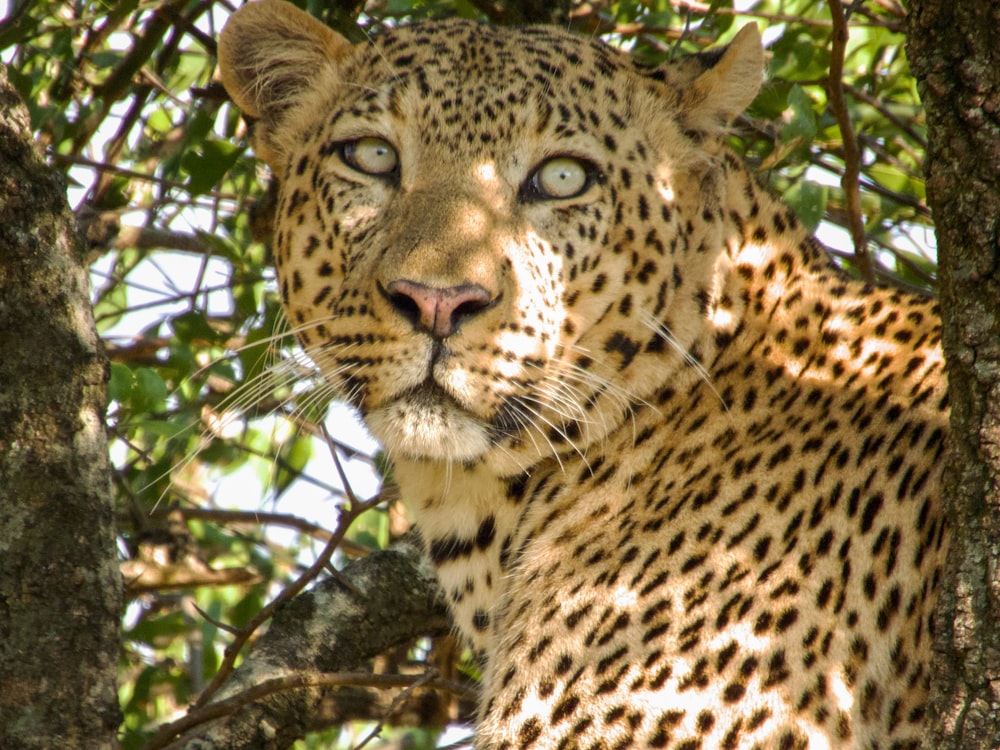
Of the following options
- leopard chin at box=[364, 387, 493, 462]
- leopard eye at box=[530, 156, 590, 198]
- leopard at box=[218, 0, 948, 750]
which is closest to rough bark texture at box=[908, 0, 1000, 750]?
leopard at box=[218, 0, 948, 750]

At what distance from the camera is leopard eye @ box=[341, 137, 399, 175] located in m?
4.64

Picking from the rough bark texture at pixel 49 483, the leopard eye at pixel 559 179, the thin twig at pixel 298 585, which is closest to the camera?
the rough bark texture at pixel 49 483

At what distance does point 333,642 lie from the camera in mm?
5367

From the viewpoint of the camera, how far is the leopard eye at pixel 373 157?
464cm

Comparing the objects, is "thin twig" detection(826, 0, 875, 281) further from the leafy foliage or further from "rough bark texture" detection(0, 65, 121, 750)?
"rough bark texture" detection(0, 65, 121, 750)

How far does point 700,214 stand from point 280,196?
5.22 feet

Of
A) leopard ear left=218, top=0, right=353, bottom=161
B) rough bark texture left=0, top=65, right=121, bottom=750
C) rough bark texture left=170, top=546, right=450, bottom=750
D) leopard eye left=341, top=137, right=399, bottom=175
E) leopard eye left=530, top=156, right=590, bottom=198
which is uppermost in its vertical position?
leopard ear left=218, top=0, right=353, bottom=161

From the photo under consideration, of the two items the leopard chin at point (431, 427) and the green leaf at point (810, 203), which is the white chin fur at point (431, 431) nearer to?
the leopard chin at point (431, 427)

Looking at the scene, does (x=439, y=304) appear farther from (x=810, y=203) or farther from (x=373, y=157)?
(x=810, y=203)

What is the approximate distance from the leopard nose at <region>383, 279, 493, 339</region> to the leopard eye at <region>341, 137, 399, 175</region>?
76cm

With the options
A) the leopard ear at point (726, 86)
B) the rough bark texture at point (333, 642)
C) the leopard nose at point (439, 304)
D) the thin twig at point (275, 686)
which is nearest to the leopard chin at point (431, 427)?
the leopard nose at point (439, 304)

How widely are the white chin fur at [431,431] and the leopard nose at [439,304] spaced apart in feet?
0.98

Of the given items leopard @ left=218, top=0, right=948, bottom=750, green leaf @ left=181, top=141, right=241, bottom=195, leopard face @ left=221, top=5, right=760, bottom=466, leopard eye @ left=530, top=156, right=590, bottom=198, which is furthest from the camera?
green leaf @ left=181, top=141, right=241, bottom=195

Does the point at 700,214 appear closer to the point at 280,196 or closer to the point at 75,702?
the point at 280,196
